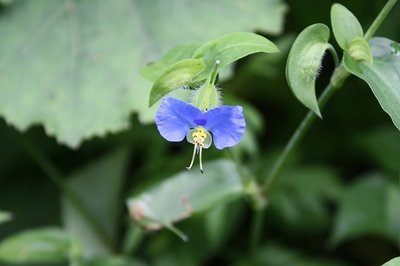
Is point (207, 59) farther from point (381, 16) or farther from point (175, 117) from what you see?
point (381, 16)

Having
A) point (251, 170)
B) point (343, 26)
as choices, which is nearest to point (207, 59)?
point (343, 26)

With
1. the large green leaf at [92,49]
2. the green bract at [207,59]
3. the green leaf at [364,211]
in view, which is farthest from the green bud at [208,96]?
the green leaf at [364,211]

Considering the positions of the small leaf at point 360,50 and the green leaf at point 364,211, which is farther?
the green leaf at point 364,211

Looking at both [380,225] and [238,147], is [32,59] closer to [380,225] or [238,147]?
[238,147]

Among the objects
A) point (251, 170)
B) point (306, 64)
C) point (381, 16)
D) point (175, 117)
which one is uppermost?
point (381, 16)

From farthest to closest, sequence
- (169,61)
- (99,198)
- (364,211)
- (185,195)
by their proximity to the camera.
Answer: (99,198) < (364,211) < (185,195) < (169,61)

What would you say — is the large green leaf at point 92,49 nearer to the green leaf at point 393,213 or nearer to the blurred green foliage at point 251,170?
the blurred green foliage at point 251,170

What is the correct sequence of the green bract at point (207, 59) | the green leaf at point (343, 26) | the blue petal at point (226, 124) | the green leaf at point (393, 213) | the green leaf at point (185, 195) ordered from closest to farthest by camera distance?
the blue petal at point (226, 124)
the green bract at point (207, 59)
the green leaf at point (343, 26)
the green leaf at point (185, 195)
the green leaf at point (393, 213)
